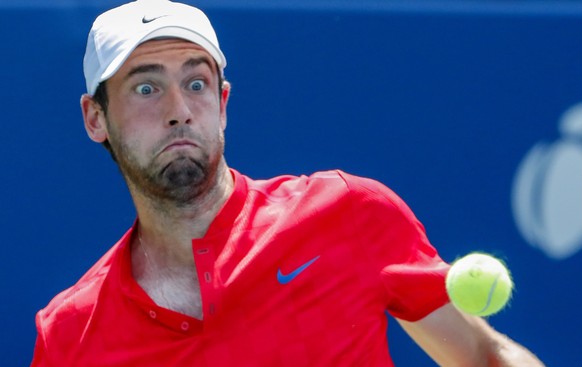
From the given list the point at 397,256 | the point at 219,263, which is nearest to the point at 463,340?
the point at 397,256

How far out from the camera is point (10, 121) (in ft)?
9.31

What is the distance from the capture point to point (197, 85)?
7.86 ft

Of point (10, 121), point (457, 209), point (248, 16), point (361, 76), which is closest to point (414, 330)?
point (457, 209)

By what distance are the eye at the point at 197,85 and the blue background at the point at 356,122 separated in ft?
1.65

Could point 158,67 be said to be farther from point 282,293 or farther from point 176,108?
point 282,293

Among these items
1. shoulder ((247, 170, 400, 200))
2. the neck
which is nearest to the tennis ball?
shoulder ((247, 170, 400, 200))

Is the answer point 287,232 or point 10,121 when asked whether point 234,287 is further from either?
point 10,121

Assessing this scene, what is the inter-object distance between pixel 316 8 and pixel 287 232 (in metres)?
0.78

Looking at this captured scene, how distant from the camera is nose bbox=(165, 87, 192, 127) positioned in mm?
2318

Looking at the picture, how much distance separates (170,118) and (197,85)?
11cm

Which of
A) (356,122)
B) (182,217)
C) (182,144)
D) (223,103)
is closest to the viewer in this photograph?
(182,144)

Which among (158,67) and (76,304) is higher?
(158,67)

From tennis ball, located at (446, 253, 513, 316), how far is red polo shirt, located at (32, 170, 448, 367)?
7.6 inches

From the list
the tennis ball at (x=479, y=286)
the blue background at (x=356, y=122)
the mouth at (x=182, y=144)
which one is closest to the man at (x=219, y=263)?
the mouth at (x=182, y=144)
